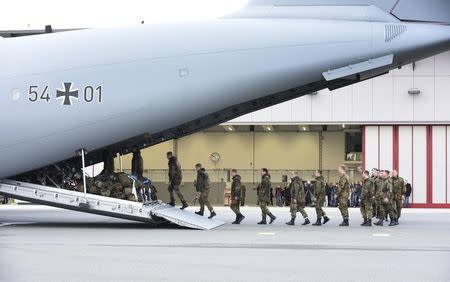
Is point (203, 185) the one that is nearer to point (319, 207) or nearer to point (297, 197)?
point (297, 197)

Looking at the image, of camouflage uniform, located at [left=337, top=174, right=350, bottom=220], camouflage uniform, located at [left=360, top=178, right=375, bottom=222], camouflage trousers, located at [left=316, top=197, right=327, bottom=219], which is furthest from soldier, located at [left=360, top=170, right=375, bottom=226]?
camouflage trousers, located at [left=316, top=197, right=327, bottom=219]

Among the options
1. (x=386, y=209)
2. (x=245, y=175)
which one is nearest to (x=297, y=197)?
(x=386, y=209)

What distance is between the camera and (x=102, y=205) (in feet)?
66.3

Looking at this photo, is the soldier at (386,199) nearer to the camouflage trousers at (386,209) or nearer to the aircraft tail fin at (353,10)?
the camouflage trousers at (386,209)

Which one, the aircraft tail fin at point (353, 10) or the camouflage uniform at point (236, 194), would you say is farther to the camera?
the camouflage uniform at point (236, 194)

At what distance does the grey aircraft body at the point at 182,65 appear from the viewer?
1973cm

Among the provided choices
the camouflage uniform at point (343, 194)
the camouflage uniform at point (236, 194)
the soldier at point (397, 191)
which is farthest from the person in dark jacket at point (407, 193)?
the camouflage uniform at point (236, 194)

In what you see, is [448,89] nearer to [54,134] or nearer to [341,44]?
[341,44]

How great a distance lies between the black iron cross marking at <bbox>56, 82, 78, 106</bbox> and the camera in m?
20.2

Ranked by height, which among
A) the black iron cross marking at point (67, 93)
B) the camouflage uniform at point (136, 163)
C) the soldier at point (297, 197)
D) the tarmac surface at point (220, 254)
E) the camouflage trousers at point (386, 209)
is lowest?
the tarmac surface at point (220, 254)

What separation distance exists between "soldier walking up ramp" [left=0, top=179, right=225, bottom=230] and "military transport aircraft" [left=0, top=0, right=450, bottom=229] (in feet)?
2.18

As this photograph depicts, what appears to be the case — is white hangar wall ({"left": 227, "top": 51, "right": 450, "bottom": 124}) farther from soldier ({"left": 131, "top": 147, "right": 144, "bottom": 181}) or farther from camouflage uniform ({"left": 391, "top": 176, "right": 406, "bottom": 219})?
soldier ({"left": 131, "top": 147, "right": 144, "bottom": 181})

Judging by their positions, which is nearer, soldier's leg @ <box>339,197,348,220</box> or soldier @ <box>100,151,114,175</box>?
soldier @ <box>100,151,114,175</box>

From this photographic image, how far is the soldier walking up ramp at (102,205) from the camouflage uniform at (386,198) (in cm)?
567
